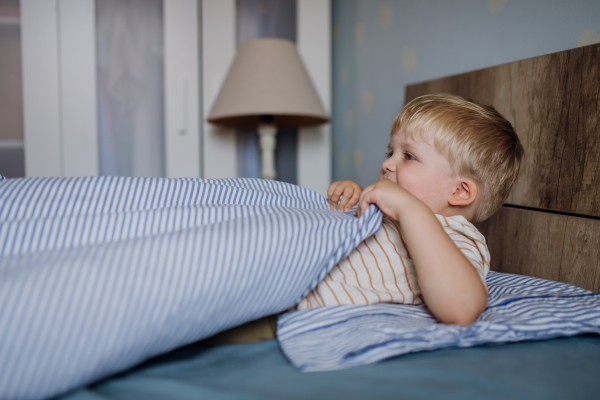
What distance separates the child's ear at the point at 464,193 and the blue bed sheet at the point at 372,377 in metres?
0.29

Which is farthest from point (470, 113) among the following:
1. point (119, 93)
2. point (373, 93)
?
point (119, 93)

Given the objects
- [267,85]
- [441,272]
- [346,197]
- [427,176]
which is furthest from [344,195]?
[267,85]

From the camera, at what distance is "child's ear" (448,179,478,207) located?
0.70 metres

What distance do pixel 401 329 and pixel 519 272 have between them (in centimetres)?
58

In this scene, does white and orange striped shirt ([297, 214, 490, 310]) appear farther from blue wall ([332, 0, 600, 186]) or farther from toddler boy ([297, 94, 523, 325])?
blue wall ([332, 0, 600, 186])

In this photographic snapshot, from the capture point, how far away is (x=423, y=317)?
0.54m

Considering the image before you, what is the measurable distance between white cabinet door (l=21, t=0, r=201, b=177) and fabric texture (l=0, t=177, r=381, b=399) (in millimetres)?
1346

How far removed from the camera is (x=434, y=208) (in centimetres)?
71

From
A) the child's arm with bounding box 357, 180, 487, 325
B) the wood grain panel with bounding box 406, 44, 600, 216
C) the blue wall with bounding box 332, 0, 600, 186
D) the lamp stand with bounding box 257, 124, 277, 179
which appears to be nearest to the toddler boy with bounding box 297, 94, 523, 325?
the child's arm with bounding box 357, 180, 487, 325

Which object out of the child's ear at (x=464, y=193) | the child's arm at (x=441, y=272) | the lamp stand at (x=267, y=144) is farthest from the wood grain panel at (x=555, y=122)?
the lamp stand at (x=267, y=144)

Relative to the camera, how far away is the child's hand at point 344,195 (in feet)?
2.62

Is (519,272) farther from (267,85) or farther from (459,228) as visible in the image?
(267,85)

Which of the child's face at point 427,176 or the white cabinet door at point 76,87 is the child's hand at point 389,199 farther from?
the white cabinet door at point 76,87

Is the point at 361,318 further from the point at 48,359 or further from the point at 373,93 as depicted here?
the point at 373,93
